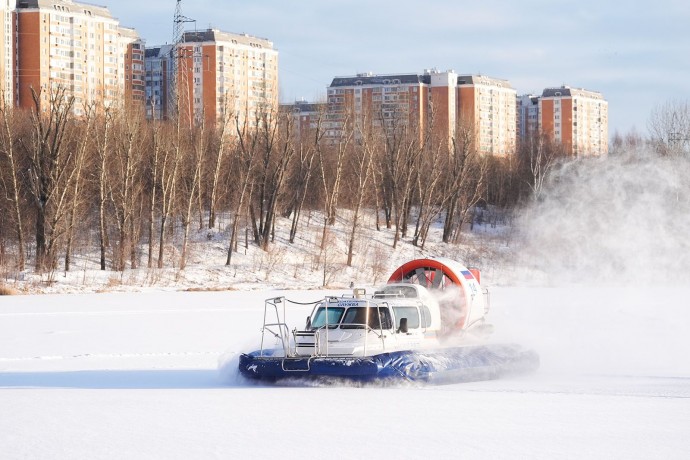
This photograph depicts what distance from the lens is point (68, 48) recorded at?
101 m

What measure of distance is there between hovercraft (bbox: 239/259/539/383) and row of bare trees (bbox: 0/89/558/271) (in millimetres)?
33025

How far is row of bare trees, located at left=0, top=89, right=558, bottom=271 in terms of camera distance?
54062 millimetres

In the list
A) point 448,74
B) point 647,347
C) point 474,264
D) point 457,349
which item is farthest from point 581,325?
point 448,74

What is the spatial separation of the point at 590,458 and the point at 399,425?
10.4 feet

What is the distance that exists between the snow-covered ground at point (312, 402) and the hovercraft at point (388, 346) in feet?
1.28

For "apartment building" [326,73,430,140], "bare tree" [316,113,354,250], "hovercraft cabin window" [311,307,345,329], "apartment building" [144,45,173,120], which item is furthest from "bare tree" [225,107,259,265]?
"apartment building" [144,45,173,120]

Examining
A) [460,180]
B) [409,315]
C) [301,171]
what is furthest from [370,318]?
[460,180]

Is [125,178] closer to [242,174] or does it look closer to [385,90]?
[242,174]

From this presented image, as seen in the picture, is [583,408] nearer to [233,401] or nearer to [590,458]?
[590,458]

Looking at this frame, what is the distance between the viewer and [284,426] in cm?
1394

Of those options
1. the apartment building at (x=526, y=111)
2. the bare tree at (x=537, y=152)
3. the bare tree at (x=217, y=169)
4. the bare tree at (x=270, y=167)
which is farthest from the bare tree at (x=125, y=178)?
the apartment building at (x=526, y=111)

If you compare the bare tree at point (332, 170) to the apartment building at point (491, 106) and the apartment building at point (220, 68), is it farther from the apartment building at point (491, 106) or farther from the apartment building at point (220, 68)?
the apartment building at point (491, 106)

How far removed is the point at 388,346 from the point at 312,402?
3.10 m

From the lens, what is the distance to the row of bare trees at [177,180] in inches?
2128
